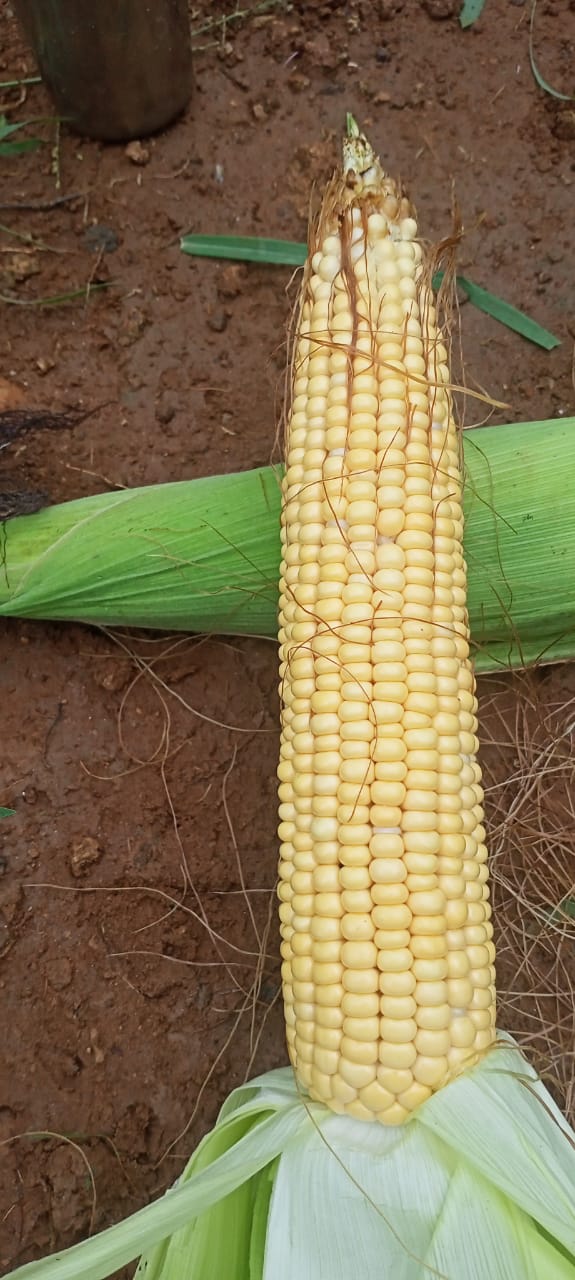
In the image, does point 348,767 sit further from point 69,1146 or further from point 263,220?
point 263,220

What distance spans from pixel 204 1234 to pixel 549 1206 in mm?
520

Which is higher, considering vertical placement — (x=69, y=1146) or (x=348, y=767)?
(x=348, y=767)

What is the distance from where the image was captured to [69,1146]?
168 cm

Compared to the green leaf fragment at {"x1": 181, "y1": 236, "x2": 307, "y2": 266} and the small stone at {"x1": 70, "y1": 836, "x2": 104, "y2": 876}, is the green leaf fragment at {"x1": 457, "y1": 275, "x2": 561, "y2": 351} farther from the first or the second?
the small stone at {"x1": 70, "y1": 836, "x2": 104, "y2": 876}

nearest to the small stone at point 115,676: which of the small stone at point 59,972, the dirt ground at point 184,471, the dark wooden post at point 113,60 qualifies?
the dirt ground at point 184,471

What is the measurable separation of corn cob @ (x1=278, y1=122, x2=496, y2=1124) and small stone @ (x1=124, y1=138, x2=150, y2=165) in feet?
3.34

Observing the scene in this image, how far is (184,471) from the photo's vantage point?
1987 mm

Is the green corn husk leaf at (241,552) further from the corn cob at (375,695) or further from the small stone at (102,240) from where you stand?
the small stone at (102,240)

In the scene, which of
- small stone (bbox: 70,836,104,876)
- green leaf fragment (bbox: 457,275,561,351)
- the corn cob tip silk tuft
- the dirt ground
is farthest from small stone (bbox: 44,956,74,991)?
green leaf fragment (bbox: 457,275,561,351)

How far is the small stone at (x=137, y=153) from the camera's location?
83.4 inches

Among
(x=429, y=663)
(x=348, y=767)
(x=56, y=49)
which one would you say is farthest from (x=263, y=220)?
(x=348, y=767)

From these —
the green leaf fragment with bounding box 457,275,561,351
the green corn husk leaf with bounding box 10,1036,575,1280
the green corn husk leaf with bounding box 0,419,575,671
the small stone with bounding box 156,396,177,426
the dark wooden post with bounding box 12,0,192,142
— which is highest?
the dark wooden post with bounding box 12,0,192,142

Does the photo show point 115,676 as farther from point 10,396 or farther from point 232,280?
point 232,280

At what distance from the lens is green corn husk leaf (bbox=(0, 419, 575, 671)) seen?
1.60 meters
